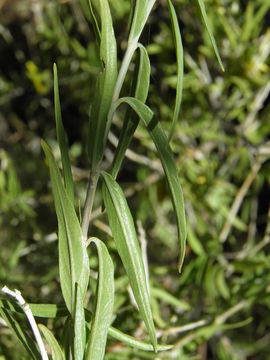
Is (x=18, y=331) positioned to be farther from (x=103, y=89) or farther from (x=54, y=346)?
(x=103, y=89)

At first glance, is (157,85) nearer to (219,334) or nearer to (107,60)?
(219,334)

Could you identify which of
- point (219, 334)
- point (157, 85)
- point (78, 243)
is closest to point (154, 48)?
point (157, 85)

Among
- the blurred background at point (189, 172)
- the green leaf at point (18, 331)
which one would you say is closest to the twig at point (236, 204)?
the blurred background at point (189, 172)

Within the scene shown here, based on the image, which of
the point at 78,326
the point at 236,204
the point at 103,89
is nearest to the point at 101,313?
the point at 78,326

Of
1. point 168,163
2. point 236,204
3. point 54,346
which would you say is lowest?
point 236,204

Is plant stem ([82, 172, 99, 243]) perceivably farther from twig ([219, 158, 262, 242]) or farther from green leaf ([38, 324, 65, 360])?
twig ([219, 158, 262, 242])

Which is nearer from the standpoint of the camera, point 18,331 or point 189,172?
point 18,331
